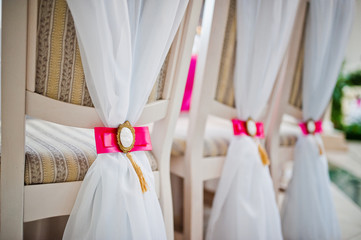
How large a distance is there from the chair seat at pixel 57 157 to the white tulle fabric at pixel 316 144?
2.64 ft

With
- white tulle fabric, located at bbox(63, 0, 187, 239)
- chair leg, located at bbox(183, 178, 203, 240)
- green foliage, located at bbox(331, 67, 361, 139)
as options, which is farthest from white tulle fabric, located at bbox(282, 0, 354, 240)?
green foliage, located at bbox(331, 67, 361, 139)

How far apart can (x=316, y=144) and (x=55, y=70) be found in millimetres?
1157

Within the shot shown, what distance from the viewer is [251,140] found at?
1098 mm

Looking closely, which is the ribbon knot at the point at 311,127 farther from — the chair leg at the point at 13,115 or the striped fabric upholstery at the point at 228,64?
the chair leg at the point at 13,115

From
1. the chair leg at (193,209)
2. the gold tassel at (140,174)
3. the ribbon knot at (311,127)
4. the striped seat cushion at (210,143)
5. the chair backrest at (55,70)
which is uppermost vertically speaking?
the chair backrest at (55,70)

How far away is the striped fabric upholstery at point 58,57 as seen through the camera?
614mm

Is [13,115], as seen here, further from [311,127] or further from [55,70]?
[311,127]

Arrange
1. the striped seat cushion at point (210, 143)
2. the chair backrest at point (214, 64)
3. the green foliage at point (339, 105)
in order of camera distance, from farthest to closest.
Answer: the green foliage at point (339, 105)
the striped seat cushion at point (210, 143)
the chair backrest at point (214, 64)

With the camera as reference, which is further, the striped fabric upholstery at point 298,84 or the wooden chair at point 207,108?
the striped fabric upholstery at point 298,84

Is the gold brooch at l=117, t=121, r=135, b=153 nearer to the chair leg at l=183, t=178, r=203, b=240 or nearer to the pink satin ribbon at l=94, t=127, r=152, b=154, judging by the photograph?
the pink satin ribbon at l=94, t=127, r=152, b=154

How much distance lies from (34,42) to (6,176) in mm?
275

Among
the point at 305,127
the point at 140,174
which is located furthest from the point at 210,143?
the point at 305,127

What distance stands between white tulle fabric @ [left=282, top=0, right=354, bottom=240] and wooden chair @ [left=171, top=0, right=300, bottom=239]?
0.45 metres

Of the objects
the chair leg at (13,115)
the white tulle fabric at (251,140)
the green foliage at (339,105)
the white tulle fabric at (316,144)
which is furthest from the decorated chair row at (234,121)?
the green foliage at (339,105)
